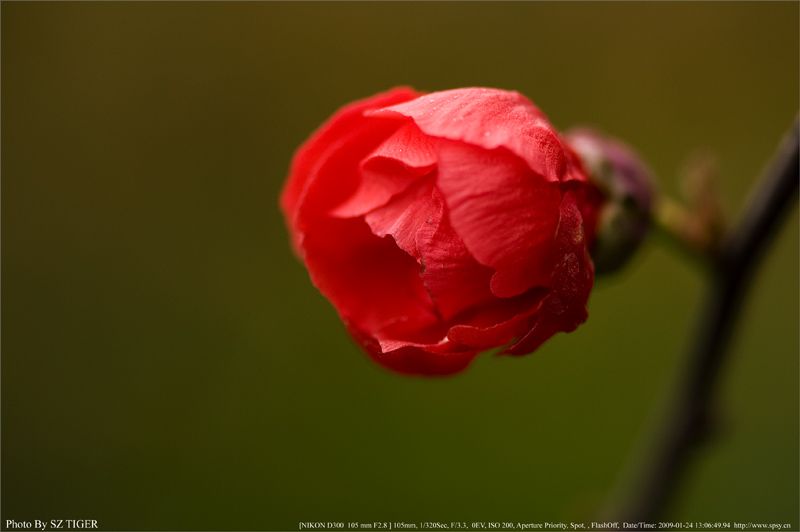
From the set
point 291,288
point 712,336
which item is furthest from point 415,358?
point 291,288

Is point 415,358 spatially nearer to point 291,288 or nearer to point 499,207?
point 499,207

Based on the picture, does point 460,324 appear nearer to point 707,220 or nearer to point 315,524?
point 707,220

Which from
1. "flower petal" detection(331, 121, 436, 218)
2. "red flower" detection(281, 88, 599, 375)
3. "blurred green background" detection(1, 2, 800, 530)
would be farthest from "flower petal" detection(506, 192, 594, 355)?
"blurred green background" detection(1, 2, 800, 530)

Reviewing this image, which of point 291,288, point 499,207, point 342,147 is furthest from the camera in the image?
point 291,288

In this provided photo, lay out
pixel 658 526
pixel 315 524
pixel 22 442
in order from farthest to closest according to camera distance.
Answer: pixel 22 442, pixel 315 524, pixel 658 526

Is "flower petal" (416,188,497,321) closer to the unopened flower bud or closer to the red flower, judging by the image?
the red flower

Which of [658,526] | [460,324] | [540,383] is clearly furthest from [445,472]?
[460,324]

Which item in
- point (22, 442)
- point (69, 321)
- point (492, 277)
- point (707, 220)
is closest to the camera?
point (492, 277)
